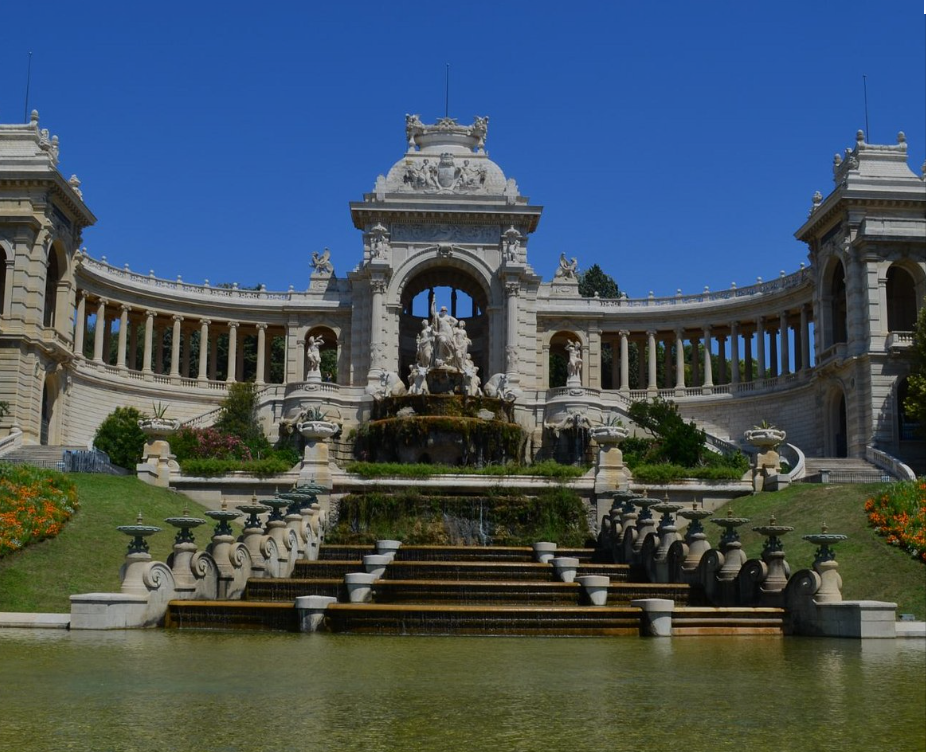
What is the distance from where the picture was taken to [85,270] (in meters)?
67.6

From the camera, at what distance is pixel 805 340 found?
68688 millimetres

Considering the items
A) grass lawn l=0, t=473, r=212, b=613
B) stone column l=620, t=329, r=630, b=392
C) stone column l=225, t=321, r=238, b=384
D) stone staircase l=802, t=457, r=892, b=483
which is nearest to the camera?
grass lawn l=0, t=473, r=212, b=613

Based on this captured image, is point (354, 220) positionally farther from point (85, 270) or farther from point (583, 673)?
point (583, 673)

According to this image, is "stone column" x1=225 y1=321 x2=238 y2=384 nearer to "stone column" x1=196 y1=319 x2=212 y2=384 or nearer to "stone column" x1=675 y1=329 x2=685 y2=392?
"stone column" x1=196 y1=319 x2=212 y2=384

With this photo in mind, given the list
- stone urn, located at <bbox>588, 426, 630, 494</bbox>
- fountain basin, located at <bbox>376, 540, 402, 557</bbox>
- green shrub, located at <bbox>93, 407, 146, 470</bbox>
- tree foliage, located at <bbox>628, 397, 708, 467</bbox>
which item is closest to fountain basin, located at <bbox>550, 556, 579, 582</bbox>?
fountain basin, located at <bbox>376, 540, 402, 557</bbox>

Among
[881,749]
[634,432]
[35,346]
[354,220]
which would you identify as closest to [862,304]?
[634,432]

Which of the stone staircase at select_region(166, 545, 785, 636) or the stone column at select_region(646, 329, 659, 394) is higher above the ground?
the stone column at select_region(646, 329, 659, 394)

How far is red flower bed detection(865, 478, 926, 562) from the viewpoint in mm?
28188

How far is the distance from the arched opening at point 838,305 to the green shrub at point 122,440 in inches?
1566

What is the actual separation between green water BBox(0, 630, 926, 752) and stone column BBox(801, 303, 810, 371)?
52.3 m

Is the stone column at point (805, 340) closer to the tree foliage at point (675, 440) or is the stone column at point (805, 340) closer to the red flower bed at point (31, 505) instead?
the tree foliage at point (675, 440)

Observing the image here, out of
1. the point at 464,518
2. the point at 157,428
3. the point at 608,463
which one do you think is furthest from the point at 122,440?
the point at 608,463

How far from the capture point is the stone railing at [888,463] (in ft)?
160

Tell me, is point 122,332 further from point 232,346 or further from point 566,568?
point 566,568
